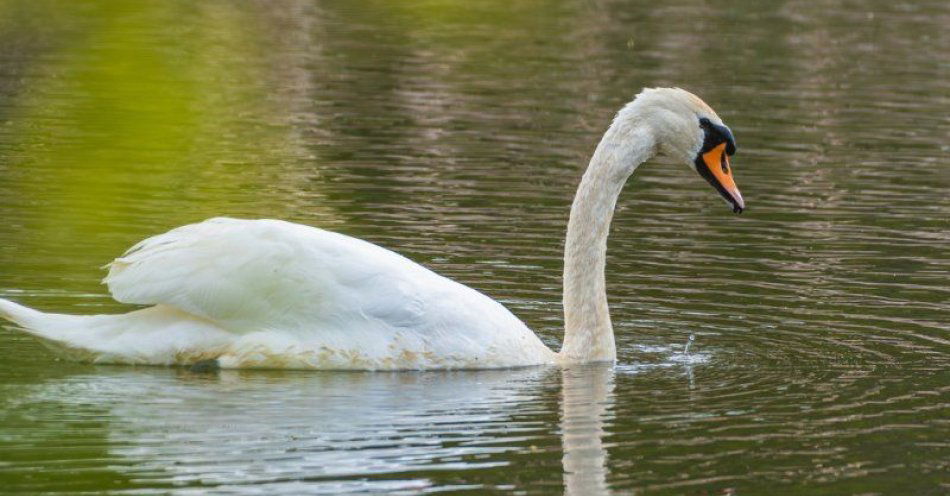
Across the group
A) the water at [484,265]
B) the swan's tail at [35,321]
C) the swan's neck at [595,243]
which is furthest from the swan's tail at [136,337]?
the swan's neck at [595,243]

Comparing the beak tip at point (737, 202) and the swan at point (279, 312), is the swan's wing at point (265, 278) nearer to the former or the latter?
the swan at point (279, 312)

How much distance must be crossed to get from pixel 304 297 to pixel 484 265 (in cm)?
375

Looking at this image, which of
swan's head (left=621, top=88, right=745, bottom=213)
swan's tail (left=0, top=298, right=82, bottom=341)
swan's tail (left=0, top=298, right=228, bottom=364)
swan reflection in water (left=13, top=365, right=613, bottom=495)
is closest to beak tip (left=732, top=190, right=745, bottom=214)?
swan's head (left=621, top=88, right=745, bottom=213)

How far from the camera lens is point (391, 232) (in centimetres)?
1374

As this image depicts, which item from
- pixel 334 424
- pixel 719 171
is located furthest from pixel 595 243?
pixel 334 424

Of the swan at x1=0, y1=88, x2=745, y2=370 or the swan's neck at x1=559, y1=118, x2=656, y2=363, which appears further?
the swan's neck at x1=559, y1=118, x2=656, y2=363

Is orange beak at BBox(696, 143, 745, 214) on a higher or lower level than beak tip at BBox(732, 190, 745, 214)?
higher

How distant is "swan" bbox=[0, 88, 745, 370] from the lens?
8766 millimetres

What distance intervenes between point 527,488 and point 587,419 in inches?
61.5

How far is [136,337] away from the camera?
354 inches

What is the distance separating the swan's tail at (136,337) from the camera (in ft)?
29.1

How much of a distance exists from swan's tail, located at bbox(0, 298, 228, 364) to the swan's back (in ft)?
0.24

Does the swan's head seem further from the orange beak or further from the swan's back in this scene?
the swan's back

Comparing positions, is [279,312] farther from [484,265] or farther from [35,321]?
[484,265]
